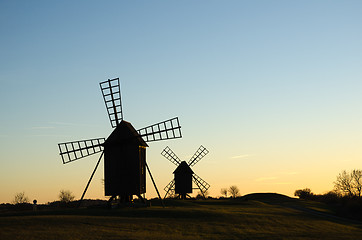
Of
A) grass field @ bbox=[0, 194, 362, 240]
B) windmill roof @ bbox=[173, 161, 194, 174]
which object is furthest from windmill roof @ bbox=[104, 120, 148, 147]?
windmill roof @ bbox=[173, 161, 194, 174]

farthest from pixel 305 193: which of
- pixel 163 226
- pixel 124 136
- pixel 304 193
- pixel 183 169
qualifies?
pixel 163 226

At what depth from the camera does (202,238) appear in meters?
27.7

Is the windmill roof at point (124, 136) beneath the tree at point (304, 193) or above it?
above

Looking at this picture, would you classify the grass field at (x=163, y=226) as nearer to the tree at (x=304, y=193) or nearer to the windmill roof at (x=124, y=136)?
the windmill roof at (x=124, y=136)

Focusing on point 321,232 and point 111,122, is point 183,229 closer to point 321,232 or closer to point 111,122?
point 321,232

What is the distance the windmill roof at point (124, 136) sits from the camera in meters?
Result: 42.1

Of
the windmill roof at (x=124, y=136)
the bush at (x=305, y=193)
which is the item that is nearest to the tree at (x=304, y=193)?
the bush at (x=305, y=193)

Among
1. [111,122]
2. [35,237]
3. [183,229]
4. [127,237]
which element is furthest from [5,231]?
[111,122]

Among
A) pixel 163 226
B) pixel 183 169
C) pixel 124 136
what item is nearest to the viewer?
pixel 163 226

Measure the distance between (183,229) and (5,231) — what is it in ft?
37.7

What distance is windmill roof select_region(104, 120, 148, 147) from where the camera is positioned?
4209 centimetres

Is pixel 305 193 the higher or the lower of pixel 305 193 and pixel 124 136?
the lower

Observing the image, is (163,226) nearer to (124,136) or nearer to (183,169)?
(124,136)

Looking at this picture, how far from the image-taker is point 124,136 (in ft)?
139
